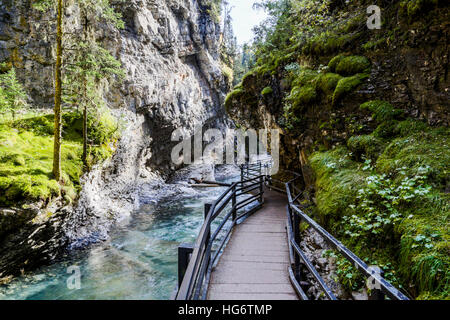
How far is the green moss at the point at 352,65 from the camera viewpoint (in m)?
7.04

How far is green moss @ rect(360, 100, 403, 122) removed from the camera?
5.88 metres

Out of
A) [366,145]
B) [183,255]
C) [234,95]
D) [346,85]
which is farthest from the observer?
[234,95]

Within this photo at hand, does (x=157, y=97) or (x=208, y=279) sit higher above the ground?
(x=157, y=97)

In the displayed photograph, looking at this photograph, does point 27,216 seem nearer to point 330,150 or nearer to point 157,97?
point 330,150

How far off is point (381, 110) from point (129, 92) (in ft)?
53.2

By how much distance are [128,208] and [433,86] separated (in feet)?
47.9

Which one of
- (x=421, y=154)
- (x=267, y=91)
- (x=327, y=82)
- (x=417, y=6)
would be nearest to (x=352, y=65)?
(x=327, y=82)

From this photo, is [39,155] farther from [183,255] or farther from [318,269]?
[318,269]

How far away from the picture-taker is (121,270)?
7.70 m

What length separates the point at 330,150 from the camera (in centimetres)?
704

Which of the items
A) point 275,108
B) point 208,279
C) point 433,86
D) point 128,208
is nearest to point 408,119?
point 433,86

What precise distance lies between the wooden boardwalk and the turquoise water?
305 centimetres

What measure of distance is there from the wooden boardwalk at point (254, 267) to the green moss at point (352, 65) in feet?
17.8

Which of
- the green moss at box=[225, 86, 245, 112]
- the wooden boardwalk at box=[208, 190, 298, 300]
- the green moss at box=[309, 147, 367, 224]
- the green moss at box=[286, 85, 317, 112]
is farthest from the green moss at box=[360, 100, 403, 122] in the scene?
the green moss at box=[225, 86, 245, 112]
